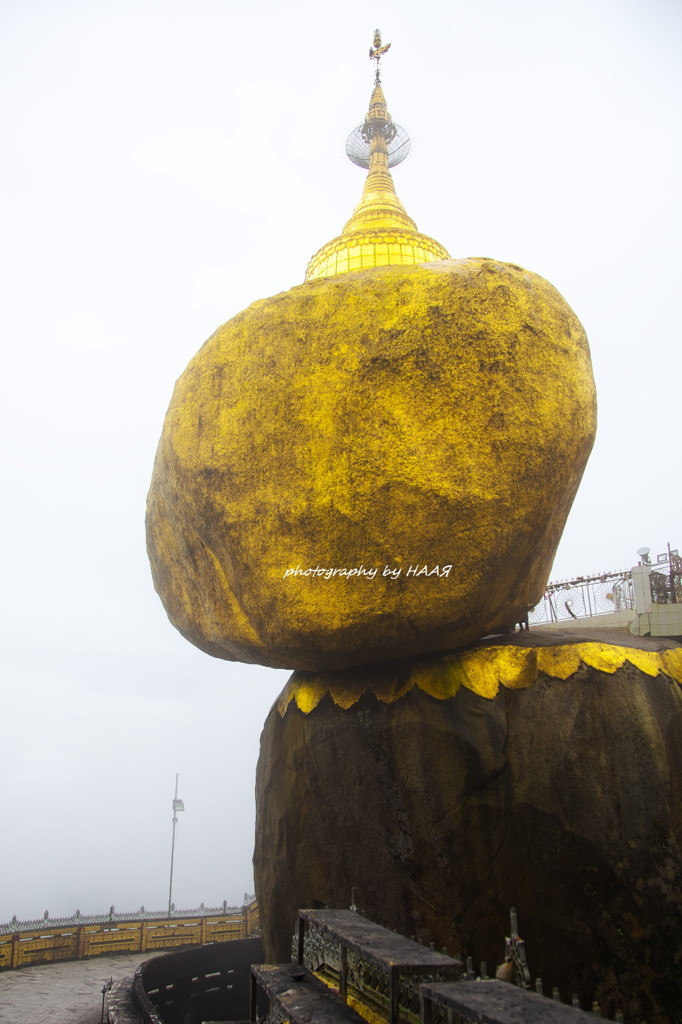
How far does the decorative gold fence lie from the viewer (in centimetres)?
1595

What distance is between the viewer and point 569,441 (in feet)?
26.5

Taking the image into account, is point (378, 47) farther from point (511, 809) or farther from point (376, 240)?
point (511, 809)

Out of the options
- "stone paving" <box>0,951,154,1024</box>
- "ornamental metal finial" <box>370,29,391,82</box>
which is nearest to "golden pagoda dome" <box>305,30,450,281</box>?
"ornamental metal finial" <box>370,29,391,82</box>

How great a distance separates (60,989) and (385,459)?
13.0 metres

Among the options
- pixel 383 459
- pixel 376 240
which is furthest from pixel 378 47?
pixel 383 459

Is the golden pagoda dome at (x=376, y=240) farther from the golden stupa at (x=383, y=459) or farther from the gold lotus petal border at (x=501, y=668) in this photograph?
the gold lotus petal border at (x=501, y=668)

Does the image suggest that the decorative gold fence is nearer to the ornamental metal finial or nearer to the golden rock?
the golden rock

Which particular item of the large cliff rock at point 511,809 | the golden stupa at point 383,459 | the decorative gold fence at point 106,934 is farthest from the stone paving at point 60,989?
the golden stupa at point 383,459

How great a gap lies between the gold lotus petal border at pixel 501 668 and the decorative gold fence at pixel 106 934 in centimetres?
1252

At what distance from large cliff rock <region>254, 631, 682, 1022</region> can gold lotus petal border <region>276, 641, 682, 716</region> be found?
0.05 feet

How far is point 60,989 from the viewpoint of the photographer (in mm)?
13922

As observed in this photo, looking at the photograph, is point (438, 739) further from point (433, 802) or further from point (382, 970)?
point (382, 970)

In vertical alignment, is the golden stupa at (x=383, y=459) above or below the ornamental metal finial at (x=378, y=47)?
below

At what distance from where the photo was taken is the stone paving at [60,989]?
12.0 m
